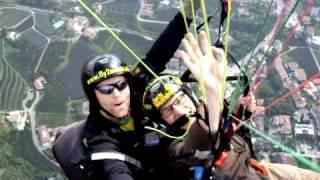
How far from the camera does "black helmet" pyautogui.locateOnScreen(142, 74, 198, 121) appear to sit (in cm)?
304

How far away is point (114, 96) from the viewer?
9.36ft

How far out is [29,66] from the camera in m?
15.9

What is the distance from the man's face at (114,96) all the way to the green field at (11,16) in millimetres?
15532

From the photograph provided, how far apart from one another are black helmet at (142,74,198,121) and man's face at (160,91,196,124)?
0.07ft

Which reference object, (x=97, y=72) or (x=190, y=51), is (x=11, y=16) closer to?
(x=97, y=72)

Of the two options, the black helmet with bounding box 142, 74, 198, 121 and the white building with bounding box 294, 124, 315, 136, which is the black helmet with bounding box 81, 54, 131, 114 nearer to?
the black helmet with bounding box 142, 74, 198, 121

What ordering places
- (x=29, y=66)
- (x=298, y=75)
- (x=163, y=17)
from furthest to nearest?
(x=163, y=17) < (x=29, y=66) < (x=298, y=75)

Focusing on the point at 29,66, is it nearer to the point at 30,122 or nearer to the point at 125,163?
the point at 30,122

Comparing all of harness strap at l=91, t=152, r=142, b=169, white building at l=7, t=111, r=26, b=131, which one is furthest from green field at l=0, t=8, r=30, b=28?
harness strap at l=91, t=152, r=142, b=169

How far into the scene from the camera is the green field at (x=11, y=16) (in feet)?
58.9

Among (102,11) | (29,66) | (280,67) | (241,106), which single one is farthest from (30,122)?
(241,106)

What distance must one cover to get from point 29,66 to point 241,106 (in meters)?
13.4

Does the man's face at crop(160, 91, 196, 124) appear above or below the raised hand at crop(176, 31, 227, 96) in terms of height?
below

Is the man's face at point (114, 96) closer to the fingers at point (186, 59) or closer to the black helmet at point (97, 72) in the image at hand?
the black helmet at point (97, 72)
